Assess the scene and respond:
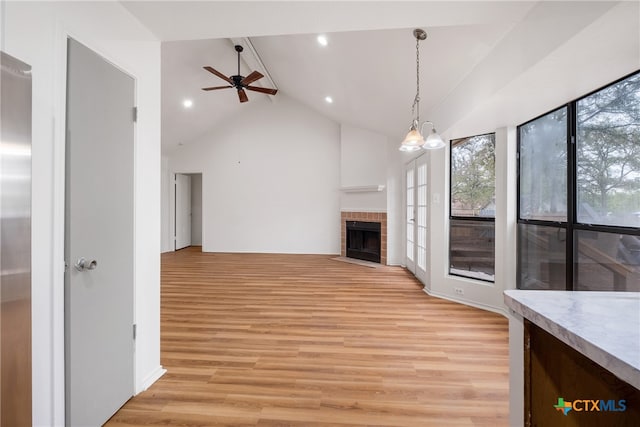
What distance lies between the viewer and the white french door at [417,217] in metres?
4.66

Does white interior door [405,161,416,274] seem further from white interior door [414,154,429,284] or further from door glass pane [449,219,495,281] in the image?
door glass pane [449,219,495,281]

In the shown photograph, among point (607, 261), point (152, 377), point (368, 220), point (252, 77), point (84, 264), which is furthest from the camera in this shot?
point (368, 220)

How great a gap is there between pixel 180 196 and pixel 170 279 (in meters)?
3.93

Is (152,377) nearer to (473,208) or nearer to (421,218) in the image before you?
(473,208)

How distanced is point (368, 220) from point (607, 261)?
432 cm

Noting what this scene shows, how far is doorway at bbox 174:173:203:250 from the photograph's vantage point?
804 centimetres

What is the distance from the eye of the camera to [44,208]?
4.18ft

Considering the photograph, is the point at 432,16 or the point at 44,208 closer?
the point at 44,208

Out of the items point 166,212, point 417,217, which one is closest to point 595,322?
point 417,217

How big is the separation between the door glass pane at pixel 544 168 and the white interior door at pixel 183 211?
25.5 ft

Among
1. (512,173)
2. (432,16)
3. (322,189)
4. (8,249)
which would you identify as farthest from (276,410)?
(322,189)

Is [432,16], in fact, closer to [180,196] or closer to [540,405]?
[540,405]

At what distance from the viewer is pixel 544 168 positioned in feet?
9.29

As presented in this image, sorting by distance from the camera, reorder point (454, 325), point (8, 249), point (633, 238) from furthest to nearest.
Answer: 1. point (454, 325)
2. point (633, 238)
3. point (8, 249)
